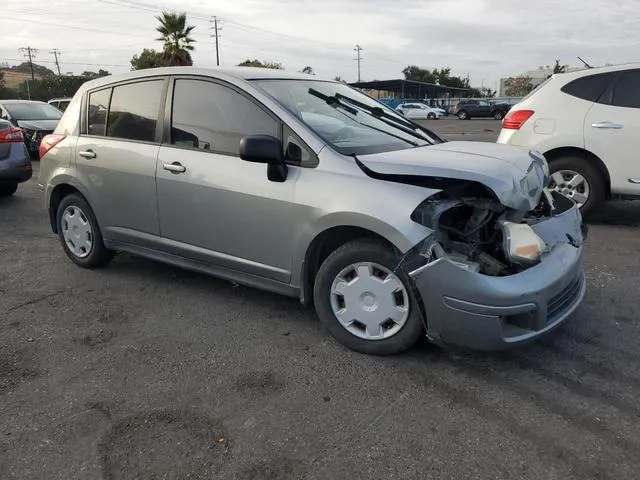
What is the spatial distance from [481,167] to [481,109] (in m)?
42.7

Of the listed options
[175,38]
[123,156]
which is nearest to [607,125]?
[123,156]

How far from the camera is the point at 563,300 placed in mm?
3279

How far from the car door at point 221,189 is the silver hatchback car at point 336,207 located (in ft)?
0.03

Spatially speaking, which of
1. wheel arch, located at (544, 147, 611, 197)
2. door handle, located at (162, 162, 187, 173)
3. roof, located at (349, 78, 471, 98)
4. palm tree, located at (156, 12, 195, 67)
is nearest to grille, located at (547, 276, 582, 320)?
door handle, located at (162, 162, 187, 173)

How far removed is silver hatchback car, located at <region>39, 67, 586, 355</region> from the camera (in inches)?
121

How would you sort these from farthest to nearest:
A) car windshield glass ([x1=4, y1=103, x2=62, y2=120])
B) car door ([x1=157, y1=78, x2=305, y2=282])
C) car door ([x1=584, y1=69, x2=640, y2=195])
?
car windshield glass ([x1=4, y1=103, x2=62, y2=120]) → car door ([x1=584, y1=69, x2=640, y2=195]) → car door ([x1=157, y1=78, x2=305, y2=282])

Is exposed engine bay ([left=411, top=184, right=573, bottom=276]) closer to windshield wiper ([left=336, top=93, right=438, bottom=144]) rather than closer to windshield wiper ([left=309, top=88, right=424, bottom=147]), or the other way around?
windshield wiper ([left=309, top=88, right=424, bottom=147])

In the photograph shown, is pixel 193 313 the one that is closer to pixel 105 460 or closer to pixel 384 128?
pixel 105 460

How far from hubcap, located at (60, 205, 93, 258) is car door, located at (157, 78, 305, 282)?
1081 millimetres

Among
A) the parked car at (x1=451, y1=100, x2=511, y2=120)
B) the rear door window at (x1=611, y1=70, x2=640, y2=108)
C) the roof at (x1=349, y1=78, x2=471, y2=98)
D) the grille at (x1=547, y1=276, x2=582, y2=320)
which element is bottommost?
the grille at (x1=547, y1=276, x2=582, y2=320)

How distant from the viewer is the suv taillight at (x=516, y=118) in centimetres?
657

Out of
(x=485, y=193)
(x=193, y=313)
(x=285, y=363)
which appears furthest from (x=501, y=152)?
(x=193, y=313)

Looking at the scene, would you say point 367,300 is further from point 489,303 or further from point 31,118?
point 31,118

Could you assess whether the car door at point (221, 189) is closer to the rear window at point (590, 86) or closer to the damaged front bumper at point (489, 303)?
the damaged front bumper at point (489, 303)
